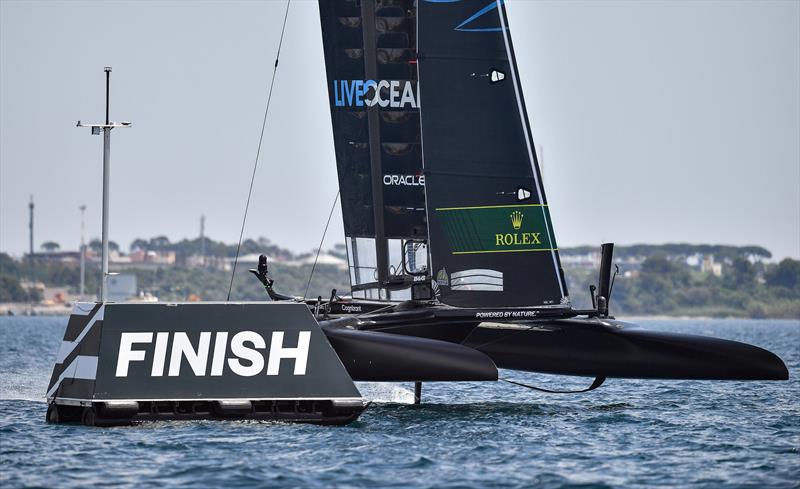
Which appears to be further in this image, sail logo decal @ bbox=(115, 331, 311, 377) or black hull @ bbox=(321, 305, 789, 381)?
black hull @ bbox=(321, 305, 789, 381)

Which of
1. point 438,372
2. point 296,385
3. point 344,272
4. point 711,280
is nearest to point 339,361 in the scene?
point 296,385

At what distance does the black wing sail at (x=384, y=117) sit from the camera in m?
21.0

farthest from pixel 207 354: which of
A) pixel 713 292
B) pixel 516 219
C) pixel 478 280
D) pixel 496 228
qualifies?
pixel 713 292

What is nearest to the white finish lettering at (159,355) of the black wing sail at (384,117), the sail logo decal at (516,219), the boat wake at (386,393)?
the boat wake at (386,393)

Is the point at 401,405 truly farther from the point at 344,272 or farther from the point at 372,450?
the point at 344,272

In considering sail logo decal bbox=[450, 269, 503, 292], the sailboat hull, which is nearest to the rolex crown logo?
sail logo decal bbox=[450, 269, 503, 292]

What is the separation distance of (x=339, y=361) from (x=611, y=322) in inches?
200

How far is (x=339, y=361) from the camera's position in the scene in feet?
51.5

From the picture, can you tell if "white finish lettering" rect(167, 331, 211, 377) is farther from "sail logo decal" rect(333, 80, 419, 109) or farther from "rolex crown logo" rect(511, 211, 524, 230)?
"sail logo decal" rect(333, 80, 419, 109)

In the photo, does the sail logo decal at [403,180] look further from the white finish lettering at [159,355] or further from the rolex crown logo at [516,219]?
the white finish lettering at [159,355]

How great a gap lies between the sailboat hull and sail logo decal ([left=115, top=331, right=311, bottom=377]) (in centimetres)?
380

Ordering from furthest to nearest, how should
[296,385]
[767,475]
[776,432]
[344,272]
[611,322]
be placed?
[344,272], [611,322], [776,432], [296,385], [767,475]

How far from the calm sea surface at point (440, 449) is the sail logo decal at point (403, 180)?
3.22 meters

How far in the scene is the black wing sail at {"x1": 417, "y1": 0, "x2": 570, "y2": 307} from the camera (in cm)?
1934
